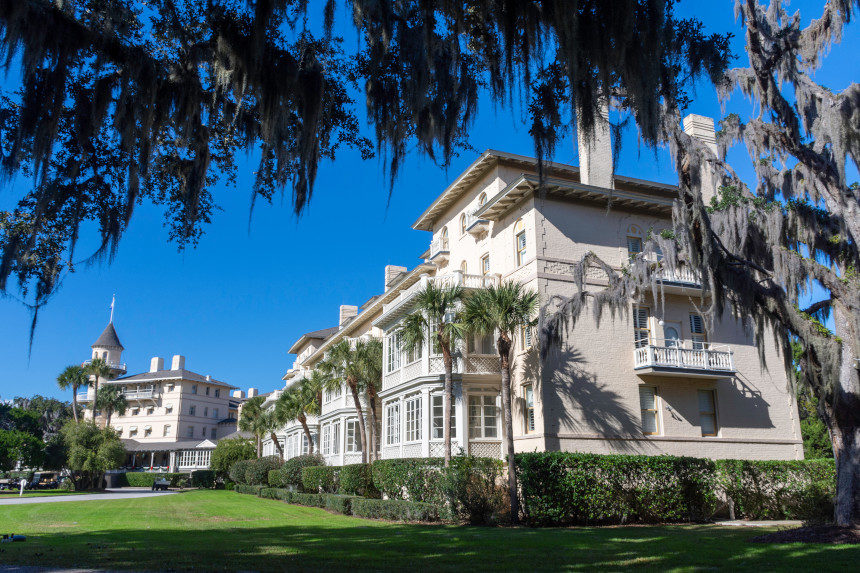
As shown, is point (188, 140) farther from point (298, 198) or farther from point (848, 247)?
point (848, 247)

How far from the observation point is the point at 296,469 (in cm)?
3712

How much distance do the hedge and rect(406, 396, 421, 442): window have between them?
146 ft

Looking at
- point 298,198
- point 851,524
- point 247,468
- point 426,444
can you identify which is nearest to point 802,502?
point 851,524

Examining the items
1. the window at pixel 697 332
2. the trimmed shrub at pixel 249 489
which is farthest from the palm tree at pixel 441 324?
the trimmed shrub at pixel 249 489

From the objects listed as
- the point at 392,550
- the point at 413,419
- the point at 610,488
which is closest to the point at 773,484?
the point at 610,488

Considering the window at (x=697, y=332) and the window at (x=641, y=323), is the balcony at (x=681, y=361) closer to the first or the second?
the window at (x=641, y=323)

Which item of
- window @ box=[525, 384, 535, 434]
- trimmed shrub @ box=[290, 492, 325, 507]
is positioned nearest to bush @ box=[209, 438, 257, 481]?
trimmed shrub @ box=[290, 492, 325, 507]

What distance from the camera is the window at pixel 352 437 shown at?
36688 millimetres

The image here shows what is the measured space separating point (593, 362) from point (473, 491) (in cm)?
714

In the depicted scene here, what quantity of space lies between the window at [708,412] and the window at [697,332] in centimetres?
189

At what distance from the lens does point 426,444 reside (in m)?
24.8

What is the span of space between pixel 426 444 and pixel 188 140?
18.4m

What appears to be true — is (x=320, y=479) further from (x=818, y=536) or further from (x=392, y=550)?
(x=818, y=536)

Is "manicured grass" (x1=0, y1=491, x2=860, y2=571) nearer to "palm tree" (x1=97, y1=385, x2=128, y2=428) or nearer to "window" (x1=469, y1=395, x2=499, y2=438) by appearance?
"window" (x1=469, y1=395, x2=499, y2=438)
